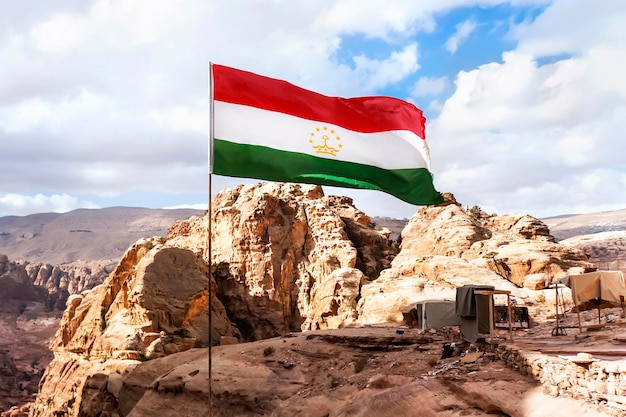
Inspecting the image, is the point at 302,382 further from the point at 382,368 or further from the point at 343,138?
the point at 343,138

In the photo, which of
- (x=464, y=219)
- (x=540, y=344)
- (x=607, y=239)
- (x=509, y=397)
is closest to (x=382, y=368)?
(x=540, y=344)

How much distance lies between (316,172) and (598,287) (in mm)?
12676

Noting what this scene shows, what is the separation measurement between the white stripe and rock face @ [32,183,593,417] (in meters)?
9.36

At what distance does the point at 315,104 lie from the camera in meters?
12.6

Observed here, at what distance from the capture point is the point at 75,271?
121188 millimetres

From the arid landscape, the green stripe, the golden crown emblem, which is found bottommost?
the arid landscape

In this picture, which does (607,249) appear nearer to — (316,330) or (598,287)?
(316,330)

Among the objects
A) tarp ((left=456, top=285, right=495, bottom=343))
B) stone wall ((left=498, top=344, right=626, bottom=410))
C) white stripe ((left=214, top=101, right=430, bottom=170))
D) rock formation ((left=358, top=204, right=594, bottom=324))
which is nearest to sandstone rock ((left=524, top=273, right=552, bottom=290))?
rock formation ((left=358, top=204, right=594, bottom=324))

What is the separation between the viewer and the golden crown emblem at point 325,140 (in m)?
12.3

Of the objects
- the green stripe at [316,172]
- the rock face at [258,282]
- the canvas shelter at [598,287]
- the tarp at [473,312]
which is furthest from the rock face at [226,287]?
the green stripe at [316,172]

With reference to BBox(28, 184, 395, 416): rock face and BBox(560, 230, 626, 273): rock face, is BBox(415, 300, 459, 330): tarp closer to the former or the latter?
BBox(28, 184, 395, 416): rock face

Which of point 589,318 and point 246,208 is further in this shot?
point 246,208

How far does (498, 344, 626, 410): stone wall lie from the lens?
9896 mm

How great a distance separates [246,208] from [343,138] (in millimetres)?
38875
